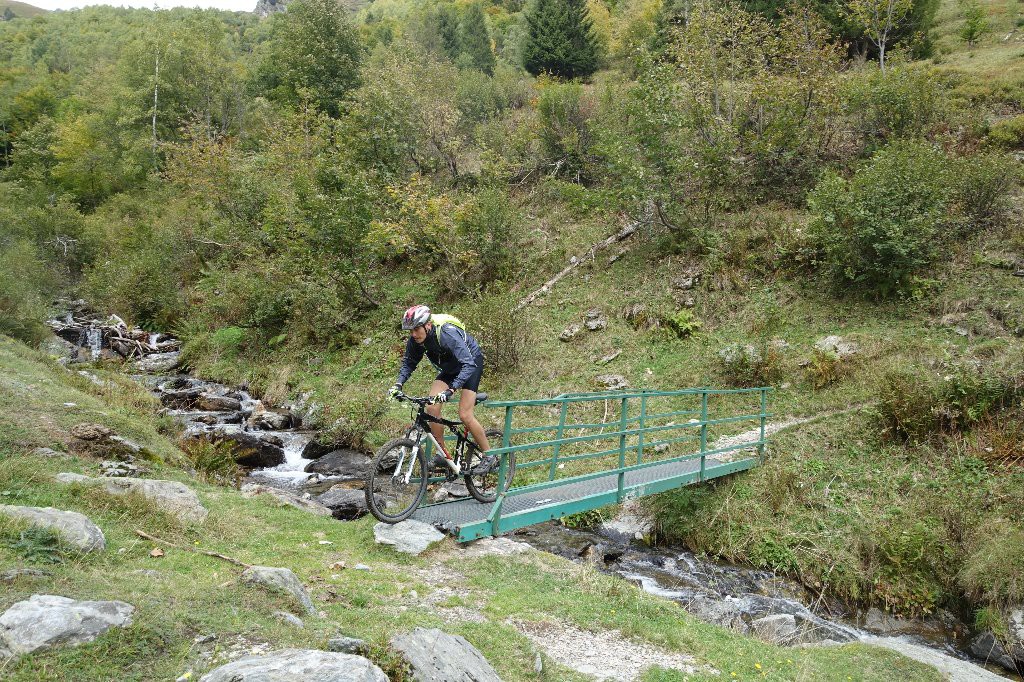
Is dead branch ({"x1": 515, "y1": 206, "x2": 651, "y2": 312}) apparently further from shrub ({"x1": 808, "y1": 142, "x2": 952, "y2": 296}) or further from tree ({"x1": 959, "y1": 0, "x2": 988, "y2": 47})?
tree ({"x1": 959, "y1": 0, "x2": 988, "y2": 47})

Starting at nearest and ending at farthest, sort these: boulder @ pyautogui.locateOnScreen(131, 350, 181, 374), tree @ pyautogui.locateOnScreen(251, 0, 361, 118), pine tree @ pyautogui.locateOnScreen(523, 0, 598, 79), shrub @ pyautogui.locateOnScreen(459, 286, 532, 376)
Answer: shrub @ pyautogui.locateOnScreen(459, 286, 532, 376), boulder @ pyautogui.locateOnScreen(131, 350, 181, 374), tree @ pyautogui.locateOnScreen(251, 0, 361, 118), pine tree @ pyautogui.locateOnScreen(523, 0, 598, 79)

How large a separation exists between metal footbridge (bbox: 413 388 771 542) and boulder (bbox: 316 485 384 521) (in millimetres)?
2347

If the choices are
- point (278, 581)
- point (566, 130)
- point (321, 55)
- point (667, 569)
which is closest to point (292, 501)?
point (278, 581)

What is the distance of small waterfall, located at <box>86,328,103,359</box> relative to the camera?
2269 centimetres

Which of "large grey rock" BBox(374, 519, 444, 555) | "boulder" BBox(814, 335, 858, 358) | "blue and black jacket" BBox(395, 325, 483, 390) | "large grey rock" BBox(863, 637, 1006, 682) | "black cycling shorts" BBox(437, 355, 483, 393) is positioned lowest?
"large grey rock" BBox(863, 637, 1006, 682)

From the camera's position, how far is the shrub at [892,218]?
13500 millimetres

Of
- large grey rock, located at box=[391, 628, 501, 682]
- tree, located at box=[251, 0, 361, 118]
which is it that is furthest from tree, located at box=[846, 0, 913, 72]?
tree, located at box=[251, 0, 361, 118]

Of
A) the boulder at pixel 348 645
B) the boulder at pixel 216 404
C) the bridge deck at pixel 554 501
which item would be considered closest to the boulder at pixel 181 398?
the boulder at pixel 216 404

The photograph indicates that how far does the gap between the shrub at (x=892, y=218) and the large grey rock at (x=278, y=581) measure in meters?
13.8

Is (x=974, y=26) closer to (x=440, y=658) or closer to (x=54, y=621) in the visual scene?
(x=440, y=658)

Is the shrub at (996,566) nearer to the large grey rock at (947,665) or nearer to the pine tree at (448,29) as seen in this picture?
the large grey rock at (947,665)

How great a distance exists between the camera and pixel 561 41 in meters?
37.9

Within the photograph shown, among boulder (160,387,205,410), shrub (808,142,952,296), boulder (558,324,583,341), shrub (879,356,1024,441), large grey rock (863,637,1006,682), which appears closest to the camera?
large grey rock (863,637,1006,682)

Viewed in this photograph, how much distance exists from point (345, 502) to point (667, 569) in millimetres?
5305
